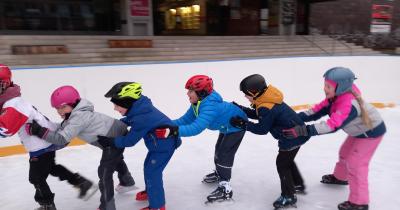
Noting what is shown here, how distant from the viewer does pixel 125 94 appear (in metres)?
2.15

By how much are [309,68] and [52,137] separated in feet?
17.3

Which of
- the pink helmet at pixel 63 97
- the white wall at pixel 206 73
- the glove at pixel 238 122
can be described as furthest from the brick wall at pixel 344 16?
the pink helmet at pixel 63 97

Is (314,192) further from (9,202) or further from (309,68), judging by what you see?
(309,68)

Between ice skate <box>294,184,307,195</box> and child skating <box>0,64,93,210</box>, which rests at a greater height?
child skating <box>0,64,93,210</box>

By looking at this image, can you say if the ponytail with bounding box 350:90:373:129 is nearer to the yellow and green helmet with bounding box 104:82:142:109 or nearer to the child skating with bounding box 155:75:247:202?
the child skating with bounding box 155:75:247:202

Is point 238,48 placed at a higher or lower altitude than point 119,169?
higher

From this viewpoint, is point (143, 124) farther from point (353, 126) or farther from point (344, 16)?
point (344, 16)

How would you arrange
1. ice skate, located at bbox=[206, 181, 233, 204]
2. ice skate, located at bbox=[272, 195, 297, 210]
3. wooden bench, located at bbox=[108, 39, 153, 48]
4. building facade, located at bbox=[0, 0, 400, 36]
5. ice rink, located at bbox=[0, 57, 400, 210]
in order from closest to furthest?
1. ice skate, located at bbox=[272, 195, 297, 210]
2. ice skate, located at bbox=[206, 181, 233, 204]
3. ice rink, located at bbox=[0, 57, 400, 210]
4. wooden bench, located at bbox=[108, 39, 153, 48]
5. building facade, located at bbox=[0, 0, 400, 36]

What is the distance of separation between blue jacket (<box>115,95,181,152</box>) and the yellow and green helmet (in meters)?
0.04

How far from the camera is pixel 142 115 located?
220 centimetres

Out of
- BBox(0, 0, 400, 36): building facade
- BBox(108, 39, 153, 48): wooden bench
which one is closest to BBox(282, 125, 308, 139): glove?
BBox(108, 39, 153, 48): wooden bench

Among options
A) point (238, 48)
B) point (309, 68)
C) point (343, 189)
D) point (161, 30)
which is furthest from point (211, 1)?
point (343, 189)

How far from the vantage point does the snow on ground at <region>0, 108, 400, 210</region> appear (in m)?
2.75

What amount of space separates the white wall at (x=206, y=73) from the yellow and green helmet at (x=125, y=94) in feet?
8.05
